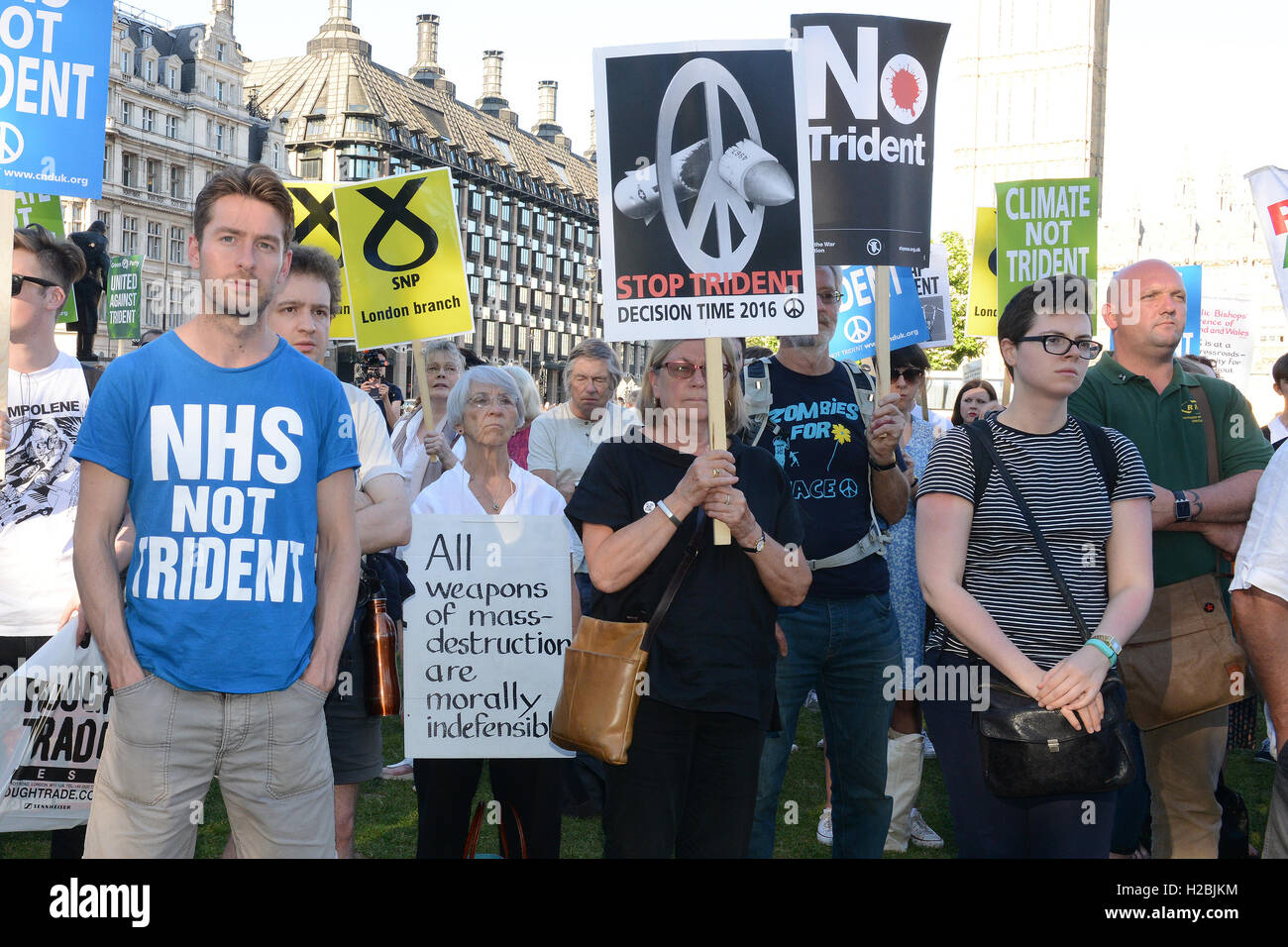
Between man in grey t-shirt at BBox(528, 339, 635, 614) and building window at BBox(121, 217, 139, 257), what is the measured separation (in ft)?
175

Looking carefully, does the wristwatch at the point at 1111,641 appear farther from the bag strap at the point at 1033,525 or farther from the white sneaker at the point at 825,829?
the white sneaker at the point at 825,829

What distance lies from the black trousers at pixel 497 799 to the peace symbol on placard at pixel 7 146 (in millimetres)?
2410

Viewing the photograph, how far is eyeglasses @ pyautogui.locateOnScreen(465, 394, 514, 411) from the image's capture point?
15.5 ft

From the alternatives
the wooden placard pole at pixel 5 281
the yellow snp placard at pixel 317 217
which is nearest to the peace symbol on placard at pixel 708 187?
the wooden placard pole at pixel 5 281

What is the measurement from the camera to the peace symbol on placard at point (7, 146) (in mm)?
4316

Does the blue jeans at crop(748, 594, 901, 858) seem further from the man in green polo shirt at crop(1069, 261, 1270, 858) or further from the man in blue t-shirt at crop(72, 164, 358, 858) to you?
the man in blue t-shirt at crop(72, 164, 358, 858)

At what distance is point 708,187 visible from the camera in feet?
12.3

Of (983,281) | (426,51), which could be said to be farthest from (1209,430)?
(426,51)

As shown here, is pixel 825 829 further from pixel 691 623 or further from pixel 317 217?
pixel 317 217

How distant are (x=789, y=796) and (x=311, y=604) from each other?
13.4 feet

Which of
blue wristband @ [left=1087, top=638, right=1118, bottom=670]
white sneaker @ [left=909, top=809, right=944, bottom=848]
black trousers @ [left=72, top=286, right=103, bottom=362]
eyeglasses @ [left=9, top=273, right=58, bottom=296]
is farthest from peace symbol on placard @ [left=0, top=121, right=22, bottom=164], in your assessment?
white sneaker @ [left=909, top=809, right=944, bottom=848]

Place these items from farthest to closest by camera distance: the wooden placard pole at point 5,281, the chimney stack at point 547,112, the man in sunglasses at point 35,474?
1. the chimney stack at point 547,112
2. the man in sunglasses at point 35,474
3. the wooden placard pole at point 5,281
